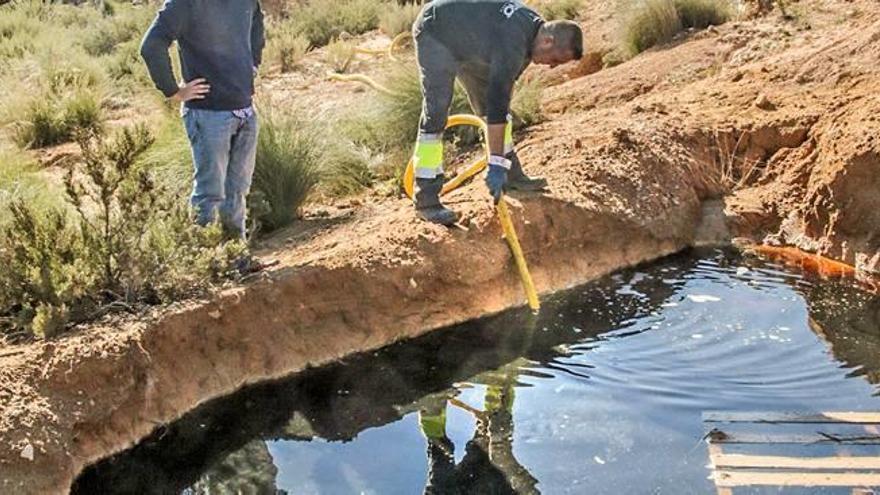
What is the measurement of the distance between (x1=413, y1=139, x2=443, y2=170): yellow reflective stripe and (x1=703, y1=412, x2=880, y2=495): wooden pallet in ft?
7.88

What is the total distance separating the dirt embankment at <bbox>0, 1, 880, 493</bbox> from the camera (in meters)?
4.86

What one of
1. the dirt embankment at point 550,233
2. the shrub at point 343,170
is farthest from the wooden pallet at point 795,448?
the shrub at point 343,170

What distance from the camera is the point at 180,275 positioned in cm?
550

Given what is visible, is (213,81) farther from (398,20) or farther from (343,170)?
(398,20)

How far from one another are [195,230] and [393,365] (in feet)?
4.33

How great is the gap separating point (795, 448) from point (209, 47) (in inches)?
134

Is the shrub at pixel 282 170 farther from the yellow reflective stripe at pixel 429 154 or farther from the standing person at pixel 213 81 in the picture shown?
the standing person at pixel 213 81

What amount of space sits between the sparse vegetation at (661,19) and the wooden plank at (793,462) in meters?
7.60

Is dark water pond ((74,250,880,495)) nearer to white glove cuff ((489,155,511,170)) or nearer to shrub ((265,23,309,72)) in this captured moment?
white glove cuff ((489,155,511,170))

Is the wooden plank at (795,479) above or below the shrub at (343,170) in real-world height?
below

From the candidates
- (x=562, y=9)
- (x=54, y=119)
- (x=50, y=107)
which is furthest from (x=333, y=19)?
(x=54, y=119)

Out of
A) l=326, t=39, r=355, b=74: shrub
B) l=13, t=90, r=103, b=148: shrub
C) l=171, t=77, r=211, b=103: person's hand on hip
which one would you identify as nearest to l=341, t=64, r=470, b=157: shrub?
l=13, t=90, r=103, b=148: shrub

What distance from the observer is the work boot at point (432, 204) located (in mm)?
6613

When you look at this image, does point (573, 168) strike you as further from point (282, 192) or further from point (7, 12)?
point (7, 12)
